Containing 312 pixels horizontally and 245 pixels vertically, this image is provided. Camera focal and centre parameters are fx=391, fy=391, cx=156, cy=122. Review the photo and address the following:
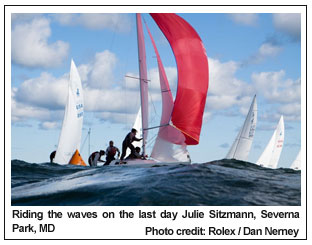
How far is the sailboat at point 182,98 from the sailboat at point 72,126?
436cm

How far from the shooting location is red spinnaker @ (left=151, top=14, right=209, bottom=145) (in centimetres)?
1596

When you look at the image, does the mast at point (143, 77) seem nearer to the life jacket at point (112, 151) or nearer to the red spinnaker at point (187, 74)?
the red spinnaker at point (187, 74)

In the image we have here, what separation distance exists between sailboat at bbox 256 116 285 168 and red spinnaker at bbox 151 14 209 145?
61.5 ft

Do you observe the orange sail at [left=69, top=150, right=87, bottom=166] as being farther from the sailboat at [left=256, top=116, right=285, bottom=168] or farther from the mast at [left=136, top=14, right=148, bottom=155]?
the sailboat at [left=256, top=116, right=285, bottom=168]

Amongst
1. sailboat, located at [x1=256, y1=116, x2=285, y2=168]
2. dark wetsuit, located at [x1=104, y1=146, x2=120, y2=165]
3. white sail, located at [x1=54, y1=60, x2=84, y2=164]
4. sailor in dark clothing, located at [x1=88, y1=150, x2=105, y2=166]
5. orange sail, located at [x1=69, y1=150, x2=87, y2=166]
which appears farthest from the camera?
sailboat, located at [x1=256, y1=116, x2=285, y2=168]

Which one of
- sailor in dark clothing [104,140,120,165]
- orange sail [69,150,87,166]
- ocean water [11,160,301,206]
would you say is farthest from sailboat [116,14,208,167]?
ocean water [11,160,301,206]

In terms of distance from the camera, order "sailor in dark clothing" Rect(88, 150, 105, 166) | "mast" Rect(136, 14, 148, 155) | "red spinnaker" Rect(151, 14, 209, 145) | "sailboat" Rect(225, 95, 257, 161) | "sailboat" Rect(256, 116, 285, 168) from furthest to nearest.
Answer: "sailboat" Rect(256, 116, 285, 168) < "sailboat" Rect(225, 95, 257, 161) < "sailor in dark clothing" Rect(88, 150, 105, 166) < "mast" Rect(136, 14, 148, 155) < "red spinnaker" Rect(151, 14, 209, 145)

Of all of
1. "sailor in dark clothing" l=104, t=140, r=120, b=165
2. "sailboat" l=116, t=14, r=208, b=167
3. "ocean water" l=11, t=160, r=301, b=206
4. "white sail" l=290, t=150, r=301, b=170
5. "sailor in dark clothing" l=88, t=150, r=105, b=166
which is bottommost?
"white sail" l=290, t=150, r=301, b=170

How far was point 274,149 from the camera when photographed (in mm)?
34000

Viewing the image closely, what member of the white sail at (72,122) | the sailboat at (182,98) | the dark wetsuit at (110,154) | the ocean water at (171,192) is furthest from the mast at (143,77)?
the ocean water at (171,192)
